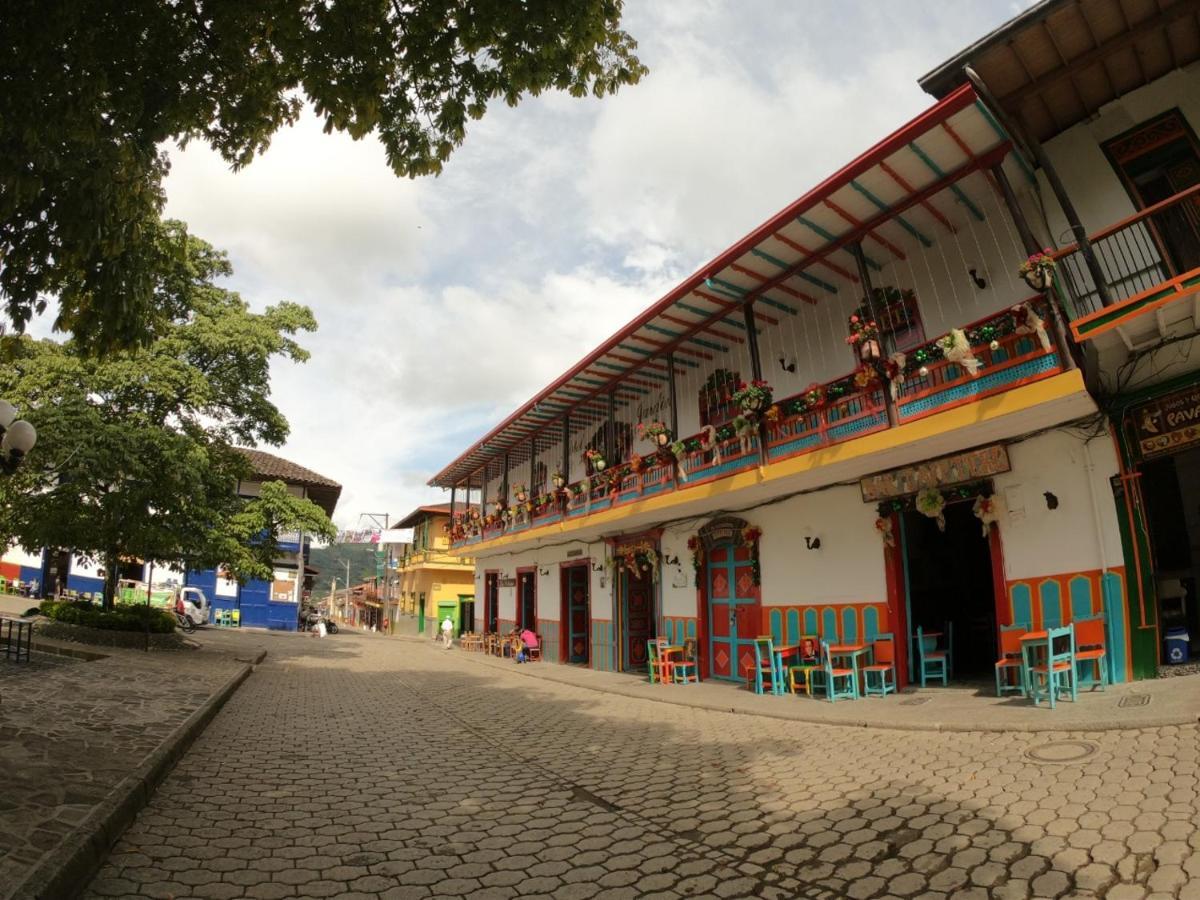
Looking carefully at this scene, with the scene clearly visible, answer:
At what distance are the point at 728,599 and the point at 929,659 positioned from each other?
13.6ft

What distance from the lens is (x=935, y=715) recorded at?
25.6ft

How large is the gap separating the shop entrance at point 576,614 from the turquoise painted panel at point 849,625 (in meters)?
9.52

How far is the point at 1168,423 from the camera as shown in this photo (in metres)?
7.70

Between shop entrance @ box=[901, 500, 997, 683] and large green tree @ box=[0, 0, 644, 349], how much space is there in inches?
383

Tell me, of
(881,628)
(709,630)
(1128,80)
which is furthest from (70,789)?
(1128,80)

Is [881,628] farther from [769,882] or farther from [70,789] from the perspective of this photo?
[70,789]

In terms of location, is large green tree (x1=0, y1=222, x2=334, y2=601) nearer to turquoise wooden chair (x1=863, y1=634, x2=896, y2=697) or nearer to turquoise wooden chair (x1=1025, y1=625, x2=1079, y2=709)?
turquoise wooden chair (x1=863, y1=634, x2=896, y2=697)

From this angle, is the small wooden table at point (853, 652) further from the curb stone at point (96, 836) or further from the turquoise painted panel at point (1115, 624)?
the curb stone at point (96, 836)

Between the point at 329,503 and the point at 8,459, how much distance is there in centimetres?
3077

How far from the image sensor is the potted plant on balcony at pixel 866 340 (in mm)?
8977

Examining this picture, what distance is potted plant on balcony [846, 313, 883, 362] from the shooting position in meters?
8.98

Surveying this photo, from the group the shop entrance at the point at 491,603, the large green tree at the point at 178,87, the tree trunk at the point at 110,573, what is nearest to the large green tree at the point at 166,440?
the tree trunk at the point at 110,573

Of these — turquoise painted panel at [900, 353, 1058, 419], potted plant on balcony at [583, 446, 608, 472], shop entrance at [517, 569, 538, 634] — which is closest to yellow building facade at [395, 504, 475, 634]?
shop entrance at [517, 569, 538, 634]

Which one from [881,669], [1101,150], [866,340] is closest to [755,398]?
[866,340]
